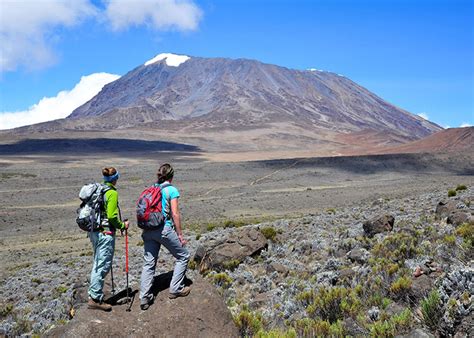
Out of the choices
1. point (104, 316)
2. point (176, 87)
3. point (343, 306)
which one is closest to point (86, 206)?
point (104, 316)

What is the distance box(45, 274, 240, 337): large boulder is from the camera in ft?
14.2

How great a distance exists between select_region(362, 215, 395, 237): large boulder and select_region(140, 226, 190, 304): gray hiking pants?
21.7 feet

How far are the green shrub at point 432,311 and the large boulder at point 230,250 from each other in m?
5.57

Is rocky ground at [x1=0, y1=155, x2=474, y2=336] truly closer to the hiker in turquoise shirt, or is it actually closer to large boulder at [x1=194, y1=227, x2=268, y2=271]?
large boulder at [x1=194, y1=227, x2=268, y2=271]

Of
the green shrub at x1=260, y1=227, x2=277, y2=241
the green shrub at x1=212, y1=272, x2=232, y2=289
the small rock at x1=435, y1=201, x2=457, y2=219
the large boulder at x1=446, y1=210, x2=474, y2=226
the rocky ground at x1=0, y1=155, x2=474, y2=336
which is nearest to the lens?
the rocky ground at x1=0, y1=155, x2=474, y2=336

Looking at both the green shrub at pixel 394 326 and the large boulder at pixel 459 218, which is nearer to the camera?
the green shrub at pixel 394 326

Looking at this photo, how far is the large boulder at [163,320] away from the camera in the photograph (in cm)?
432

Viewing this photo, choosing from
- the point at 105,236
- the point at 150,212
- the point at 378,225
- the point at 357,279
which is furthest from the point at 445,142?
the point at 105,236

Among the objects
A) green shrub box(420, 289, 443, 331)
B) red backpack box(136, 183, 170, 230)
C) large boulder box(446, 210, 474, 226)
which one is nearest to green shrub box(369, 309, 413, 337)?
green shrub box(420, 289, 443, 331)

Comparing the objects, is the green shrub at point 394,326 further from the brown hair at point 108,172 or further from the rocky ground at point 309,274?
the brown hair at point 108,172

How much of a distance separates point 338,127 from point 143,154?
88.5 m

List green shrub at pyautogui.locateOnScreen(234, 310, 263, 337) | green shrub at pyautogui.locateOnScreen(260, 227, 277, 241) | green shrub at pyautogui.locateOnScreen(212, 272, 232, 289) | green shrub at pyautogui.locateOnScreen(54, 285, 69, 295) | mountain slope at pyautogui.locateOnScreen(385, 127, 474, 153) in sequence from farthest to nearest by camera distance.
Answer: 1. mountain slope at pyautogui.locateOnScreen(385, 127, 474, 153)
2. green shrub at pyautogui.locateOnScreen(260, 227, 277, 241)
3. green shrub at pyautogui.locateOnScreen(54, 285, 69, 295)
4. green shrub at pyautogui.locateOnScreen(212, 272, 232, 289)
5. green shrub at pyautogui.locateOnScreen(234, 310, 263, 337)

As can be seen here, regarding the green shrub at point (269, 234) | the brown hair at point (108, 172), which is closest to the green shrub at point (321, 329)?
the brown hair at point (108, 172)

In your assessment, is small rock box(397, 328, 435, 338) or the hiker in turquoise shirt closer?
small rock box(397, 328, 435, 338)
